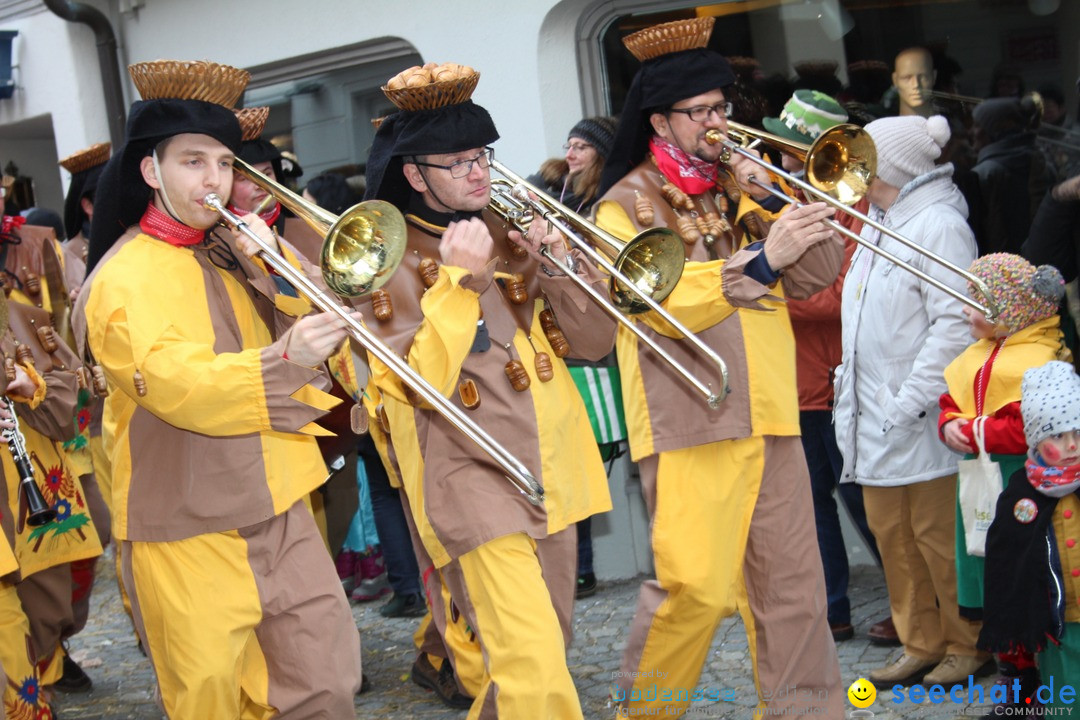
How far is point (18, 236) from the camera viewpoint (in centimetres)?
664

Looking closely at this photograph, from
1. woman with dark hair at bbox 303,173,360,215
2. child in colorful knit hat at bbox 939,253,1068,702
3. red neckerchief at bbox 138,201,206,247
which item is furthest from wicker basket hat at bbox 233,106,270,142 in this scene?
child in colorful knit hat at bbox 939,253,1068,702

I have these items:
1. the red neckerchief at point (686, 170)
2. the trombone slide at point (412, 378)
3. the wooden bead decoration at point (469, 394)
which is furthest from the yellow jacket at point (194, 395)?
the red neckerchief at point (686, 170)

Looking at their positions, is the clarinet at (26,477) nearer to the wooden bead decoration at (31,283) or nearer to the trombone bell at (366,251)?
the wooden bead decoration at (31,283)

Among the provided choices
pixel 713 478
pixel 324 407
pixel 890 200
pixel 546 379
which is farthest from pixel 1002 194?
pixel 324 407

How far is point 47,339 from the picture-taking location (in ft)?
20.0

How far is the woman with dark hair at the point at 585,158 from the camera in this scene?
22.4 feet

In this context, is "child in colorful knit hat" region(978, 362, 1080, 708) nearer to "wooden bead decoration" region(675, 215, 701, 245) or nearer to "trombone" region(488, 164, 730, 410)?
"trombone" region(488, 164, 730, 410)

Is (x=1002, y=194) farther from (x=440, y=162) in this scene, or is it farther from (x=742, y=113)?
(x=440, y=162)

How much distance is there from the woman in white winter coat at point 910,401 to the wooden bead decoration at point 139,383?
278 centimetres

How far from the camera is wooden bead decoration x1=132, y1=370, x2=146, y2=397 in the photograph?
3.91 meters

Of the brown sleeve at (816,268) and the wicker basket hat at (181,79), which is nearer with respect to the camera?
the wicker basket hat at (181,79)

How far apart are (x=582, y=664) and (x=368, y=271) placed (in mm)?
2816

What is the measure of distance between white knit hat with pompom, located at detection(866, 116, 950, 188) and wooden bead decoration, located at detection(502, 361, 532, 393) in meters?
1.99

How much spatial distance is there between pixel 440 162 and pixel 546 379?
0.76 meters
